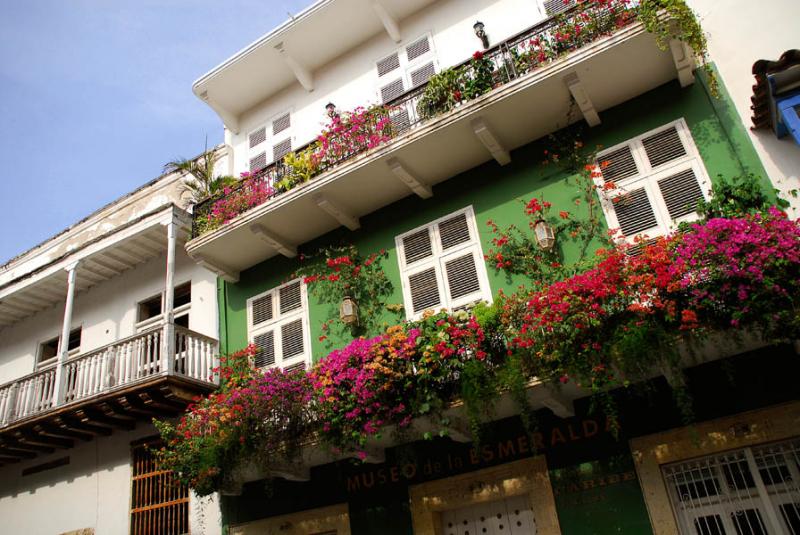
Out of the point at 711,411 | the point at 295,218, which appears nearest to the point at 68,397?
the point at 295,218

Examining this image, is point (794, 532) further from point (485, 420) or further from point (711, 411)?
point (485, 420)

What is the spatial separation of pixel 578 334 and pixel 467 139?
3819 mm

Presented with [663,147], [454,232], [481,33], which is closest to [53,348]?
[454,232]

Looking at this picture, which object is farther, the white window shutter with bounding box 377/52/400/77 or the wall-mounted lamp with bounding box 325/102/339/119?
the white window shutter with bounding box 377/52/400/77

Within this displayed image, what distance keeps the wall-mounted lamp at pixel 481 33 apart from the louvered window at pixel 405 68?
97 cm

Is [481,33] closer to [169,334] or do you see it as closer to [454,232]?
A: [454,232]

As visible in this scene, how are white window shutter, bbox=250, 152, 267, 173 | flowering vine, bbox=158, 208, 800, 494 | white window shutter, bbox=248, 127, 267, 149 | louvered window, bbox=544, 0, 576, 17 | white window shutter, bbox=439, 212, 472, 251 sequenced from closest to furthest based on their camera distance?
flowering vine, bbox=158, 208, 800, 494, white window shutter, bbox=439, 212, 472, 251, louvered window, bbox=544, 0, 576, 17, white window shutter, bbox=250, 152, 267, 173, white window shutter, bbox=248, 127, 267, 149

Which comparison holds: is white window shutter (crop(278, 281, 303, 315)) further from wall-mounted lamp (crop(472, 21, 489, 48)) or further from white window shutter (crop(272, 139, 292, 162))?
wall-mounted lamp (crop(472, 21, 489, 48))

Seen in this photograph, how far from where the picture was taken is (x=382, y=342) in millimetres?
8125

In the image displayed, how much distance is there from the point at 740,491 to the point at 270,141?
987cm

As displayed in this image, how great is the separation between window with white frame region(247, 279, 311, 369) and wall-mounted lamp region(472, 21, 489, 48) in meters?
5.03

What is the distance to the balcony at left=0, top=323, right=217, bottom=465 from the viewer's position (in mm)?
10358

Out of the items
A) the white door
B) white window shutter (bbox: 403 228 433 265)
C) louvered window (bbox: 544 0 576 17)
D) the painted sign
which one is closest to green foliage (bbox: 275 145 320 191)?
white window shutter (bbox: 403 228 433 265)

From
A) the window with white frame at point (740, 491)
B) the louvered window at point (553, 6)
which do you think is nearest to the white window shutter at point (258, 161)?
the louvered window at point (553, 6)
